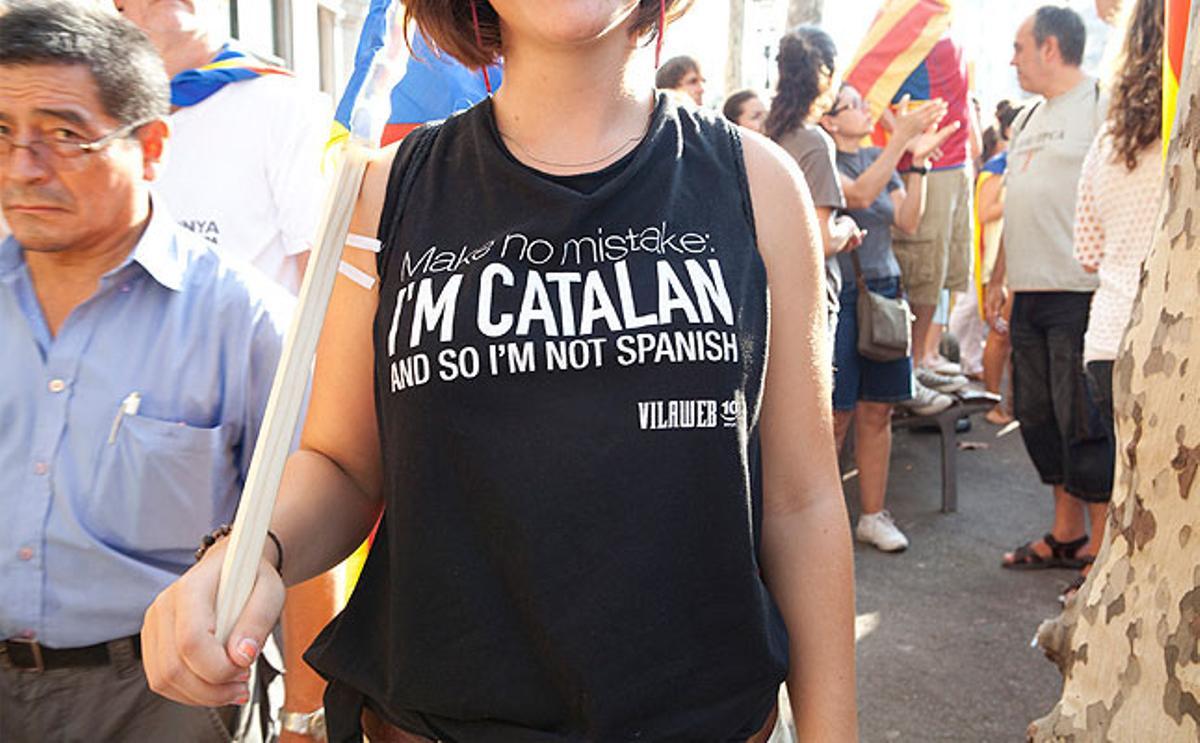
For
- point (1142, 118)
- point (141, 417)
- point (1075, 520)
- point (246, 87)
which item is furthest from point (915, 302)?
point (141, 417)

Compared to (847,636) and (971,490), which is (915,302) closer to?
(971,490)

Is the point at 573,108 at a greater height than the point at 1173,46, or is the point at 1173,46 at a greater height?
the point at 1173,46

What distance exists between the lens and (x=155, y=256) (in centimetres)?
193

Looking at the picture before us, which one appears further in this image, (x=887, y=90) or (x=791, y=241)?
(x=887, y=90)

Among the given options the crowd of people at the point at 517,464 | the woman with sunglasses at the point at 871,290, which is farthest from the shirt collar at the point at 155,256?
the woman with sunglasses at the point at 871,290

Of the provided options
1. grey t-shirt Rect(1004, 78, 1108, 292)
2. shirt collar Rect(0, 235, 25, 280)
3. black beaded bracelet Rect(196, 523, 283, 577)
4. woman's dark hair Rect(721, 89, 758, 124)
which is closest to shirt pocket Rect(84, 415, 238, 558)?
shirt collar Rect(0, 235, 25, 280)

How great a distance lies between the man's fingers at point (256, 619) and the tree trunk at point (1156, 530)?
1.06 m

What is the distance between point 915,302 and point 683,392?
6249 millimetres

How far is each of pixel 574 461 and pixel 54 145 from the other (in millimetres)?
1245

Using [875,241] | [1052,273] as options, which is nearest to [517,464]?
[1052,273]

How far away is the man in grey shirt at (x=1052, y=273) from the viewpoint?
14.6ft

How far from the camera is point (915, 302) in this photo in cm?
712

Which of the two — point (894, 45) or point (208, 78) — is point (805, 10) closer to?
point (894, 45)

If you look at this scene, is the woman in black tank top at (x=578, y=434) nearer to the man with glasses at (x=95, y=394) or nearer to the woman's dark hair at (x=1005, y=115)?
the man with glasses at (x=95, y=394)
